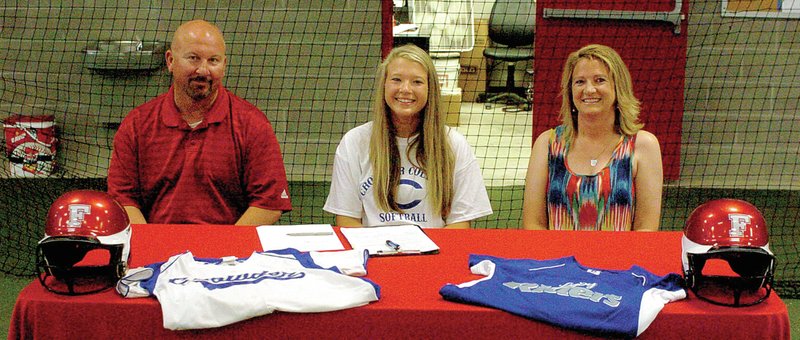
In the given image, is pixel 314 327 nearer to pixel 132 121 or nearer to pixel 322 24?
pixel 132 121

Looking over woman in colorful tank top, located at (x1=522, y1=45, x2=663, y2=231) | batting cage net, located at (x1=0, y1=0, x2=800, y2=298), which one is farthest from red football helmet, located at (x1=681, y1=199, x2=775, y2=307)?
batting cage net, located at (x1=0, y1=0, x2=800, y2=298)

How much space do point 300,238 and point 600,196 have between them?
42.3 inches

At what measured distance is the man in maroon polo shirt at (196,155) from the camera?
2.98m

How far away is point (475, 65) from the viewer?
9.45m

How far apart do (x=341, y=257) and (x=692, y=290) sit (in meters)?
0.80

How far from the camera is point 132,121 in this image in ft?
9.86

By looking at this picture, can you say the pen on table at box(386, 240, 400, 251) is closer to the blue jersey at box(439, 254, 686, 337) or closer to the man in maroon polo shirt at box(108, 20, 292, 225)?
the blue jersey at box(439, 254, 686, 337)

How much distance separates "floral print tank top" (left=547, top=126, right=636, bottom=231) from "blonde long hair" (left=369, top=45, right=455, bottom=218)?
1.22 feet

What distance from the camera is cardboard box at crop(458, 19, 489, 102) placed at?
9.39 metres

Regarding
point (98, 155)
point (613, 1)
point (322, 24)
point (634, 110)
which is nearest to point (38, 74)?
point (98, 155)

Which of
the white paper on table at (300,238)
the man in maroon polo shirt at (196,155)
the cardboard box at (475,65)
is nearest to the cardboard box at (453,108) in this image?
the cardboard box at (475,65)

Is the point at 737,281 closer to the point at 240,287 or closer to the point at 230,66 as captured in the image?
the point at 240,287

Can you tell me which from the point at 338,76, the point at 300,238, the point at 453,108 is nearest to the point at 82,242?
the point at 300,238

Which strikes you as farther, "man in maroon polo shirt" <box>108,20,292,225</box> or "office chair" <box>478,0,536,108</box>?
"office chair" <box>478,0,536,108</box>
